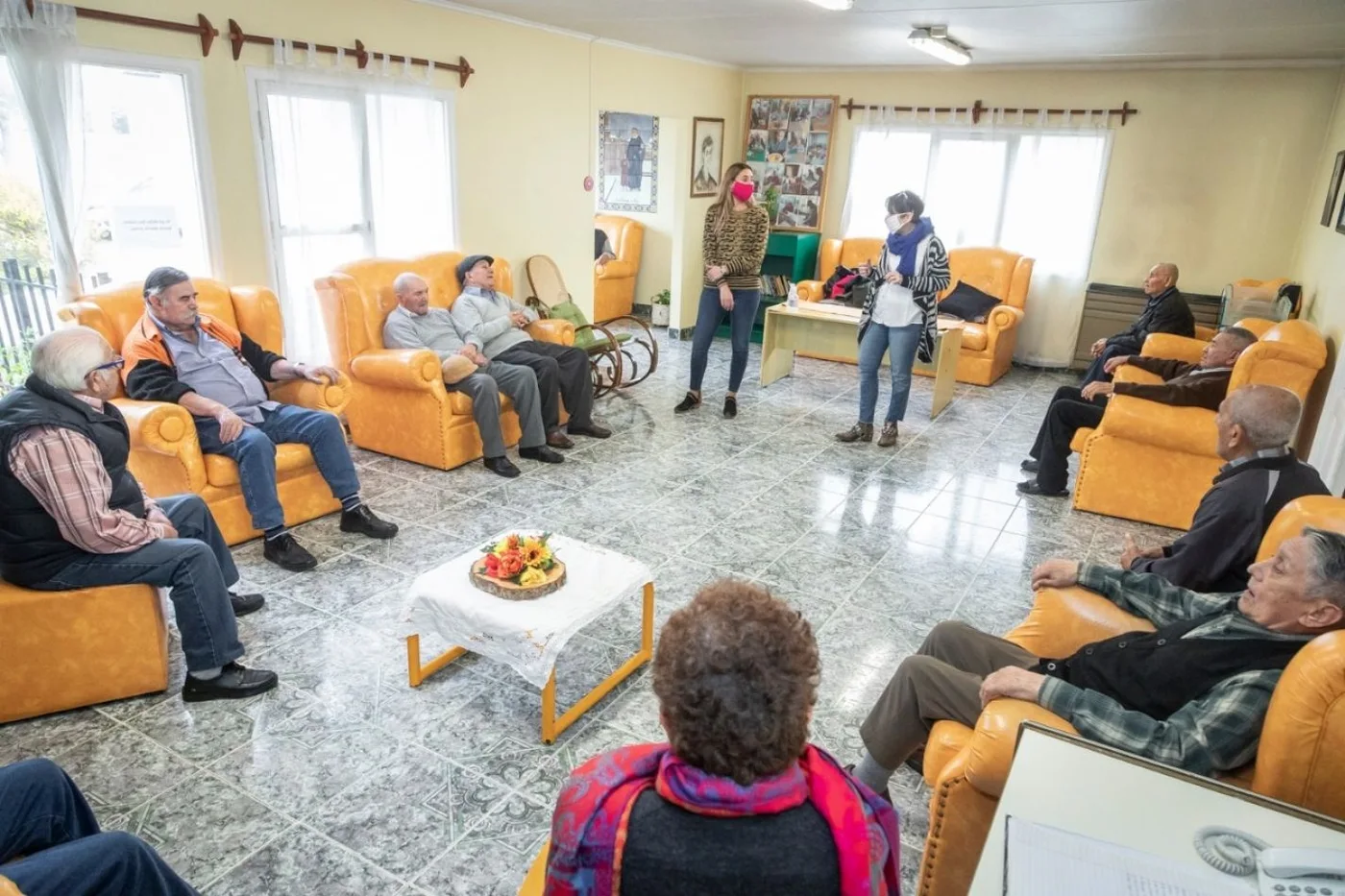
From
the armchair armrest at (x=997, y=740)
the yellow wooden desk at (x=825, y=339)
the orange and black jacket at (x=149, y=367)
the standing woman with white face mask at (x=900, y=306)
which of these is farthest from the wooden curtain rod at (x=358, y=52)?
the armchair armrest at (x=997, y=740)

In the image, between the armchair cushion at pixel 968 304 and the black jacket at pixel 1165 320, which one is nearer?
the black jacket at pixel 1165 320

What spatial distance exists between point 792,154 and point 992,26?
10.6ft

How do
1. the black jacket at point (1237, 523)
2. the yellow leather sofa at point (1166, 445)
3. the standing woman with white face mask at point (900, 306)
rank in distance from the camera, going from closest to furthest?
the black jacket at point (1237, 523)
the yellow leather sofa at point (1166, 445)
the standing woman with white face mask at point (900, 306)

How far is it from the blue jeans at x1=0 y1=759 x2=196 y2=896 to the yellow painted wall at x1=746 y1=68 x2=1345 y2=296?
7.49 m

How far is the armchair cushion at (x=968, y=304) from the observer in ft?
22.6

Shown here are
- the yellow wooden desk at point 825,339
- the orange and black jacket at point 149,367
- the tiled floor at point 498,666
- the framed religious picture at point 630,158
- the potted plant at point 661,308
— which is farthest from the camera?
the framed religious picture at point 630,158

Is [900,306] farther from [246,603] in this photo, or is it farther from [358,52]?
[246,603]

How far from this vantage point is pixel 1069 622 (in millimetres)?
2285

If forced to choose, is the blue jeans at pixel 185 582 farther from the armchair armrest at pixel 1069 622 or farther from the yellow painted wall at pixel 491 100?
the armchair armrest at pixel 1069 622

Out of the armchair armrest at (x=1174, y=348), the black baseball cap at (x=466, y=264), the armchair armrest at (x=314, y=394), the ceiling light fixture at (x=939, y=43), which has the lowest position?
the armchair armrest at (x=314, y=394)

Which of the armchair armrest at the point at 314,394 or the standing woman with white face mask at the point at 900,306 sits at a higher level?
the standing woman with white face mask at the point at 900,306

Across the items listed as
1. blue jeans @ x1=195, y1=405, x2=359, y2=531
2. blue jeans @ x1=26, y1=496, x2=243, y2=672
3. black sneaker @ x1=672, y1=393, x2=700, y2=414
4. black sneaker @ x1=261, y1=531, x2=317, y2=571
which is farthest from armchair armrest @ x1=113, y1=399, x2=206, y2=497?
black sneaker @ x1=672, y1=393, x2=700, y2=414

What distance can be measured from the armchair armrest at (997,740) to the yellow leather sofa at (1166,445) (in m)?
2.64

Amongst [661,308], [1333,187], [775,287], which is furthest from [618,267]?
[1333,187]
